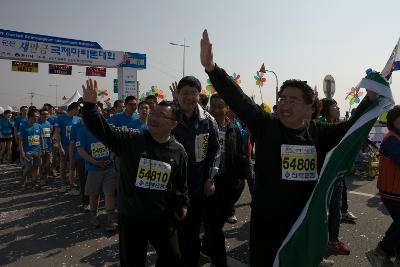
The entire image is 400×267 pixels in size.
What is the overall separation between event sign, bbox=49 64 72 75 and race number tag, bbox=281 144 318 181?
796 inches

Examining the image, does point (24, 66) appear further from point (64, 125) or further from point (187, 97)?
point (187, 97)

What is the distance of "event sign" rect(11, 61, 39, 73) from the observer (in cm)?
1819

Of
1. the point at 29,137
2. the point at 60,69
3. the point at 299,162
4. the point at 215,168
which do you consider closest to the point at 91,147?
the point at 215,168

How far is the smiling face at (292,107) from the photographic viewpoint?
2.61 metres

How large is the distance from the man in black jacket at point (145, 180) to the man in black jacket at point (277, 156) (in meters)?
0.76

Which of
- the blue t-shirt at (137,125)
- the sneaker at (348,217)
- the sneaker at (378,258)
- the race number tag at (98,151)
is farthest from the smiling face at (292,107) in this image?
the sneaker at (348,217)

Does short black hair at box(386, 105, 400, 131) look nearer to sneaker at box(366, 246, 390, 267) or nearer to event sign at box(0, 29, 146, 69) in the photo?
sneaker at box(366, 246, 390, 267)

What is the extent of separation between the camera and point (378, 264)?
4.24 meters

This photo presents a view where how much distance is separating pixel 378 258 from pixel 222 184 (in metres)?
2.03

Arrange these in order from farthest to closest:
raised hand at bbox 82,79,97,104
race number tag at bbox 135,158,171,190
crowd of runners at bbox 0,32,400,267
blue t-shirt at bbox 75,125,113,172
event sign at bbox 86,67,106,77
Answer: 1. event sign at bbox 86,67,106,77
2. blue t-shirt at bbox 75,125,113,172
3. race number tag at bbox 135,158,171,190
4. raised hand at bbox 82,79,97,104
5. crowd of runners at bbox 0,32,400,267

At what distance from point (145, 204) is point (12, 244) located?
10.9ft

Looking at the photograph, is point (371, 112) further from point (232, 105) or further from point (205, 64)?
point (205, 64)

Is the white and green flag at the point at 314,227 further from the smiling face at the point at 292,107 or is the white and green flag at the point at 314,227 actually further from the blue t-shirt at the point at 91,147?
the blue t-shirt at the point at 91,147

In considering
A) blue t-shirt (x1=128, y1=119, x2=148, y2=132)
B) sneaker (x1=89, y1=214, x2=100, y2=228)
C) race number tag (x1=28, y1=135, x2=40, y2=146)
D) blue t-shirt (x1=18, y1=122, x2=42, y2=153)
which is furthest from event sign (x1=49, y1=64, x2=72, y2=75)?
sneaker (x1=89, y1=214, x2=100, y2=228)
